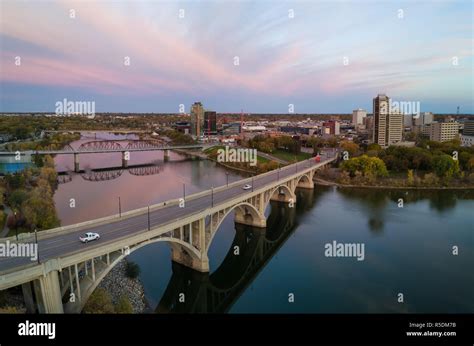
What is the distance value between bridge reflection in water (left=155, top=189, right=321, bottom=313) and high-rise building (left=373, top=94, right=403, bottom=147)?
39.0 m

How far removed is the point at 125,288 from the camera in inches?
569

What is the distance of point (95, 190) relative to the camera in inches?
1261

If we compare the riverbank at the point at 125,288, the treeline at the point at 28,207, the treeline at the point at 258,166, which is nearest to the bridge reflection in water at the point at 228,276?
the riverbank at the point at 125,288

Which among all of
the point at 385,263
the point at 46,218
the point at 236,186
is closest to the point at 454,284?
the point at 385,263

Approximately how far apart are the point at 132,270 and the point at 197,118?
7102 centimetres

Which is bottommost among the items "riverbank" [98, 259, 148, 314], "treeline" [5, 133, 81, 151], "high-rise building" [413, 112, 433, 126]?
"riverbank" [98, 259, 148, 314]

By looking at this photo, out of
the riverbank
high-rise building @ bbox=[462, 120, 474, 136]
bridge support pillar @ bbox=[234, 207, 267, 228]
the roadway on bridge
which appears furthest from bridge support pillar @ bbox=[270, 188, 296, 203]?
high-rise building @ bbox=[462, 120, 474, 136]

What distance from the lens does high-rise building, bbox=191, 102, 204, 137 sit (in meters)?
84.4

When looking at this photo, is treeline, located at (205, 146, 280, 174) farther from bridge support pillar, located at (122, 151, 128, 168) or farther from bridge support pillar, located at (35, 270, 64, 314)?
bridge support pillar, located at (35, 270, 64, 314)

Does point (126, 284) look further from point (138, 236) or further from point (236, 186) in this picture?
point (236, 186)

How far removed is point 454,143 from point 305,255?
40.0 meters

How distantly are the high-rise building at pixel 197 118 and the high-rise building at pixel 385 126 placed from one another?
126 ft
